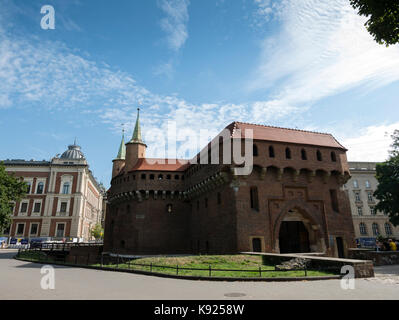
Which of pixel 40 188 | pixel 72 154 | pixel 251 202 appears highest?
pixel 72 154

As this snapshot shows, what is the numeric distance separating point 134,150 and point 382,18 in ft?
100

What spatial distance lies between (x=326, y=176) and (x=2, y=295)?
25100 mm

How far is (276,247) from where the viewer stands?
2238cm

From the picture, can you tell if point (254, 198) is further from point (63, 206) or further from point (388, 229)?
point (388, 229)

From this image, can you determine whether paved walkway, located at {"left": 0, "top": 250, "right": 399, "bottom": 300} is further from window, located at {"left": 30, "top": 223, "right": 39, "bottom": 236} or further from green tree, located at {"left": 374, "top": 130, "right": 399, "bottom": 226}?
window, located at {"left": 30, "top": 223, "right": 39, "bottom": 236}

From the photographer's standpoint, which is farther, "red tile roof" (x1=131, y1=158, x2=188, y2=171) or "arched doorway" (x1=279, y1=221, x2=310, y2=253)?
"red tile roof" (x1=131, y1=158, x2=188, y2=171)

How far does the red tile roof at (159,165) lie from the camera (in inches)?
1324

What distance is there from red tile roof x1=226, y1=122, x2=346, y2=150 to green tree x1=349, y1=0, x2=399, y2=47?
1289 centimetres

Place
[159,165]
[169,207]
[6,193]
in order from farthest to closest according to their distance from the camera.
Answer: [159,165], [169,207], [6,193]

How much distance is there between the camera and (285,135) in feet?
85.5

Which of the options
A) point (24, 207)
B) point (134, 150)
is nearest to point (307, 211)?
point (134, 150)

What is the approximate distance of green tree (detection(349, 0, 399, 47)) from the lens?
10773 mm

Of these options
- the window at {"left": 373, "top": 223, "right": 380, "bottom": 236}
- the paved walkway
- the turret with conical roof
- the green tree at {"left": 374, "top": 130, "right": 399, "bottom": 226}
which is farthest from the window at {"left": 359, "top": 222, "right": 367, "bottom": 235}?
the paved walkway
